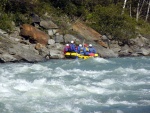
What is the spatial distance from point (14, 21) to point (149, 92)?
14.2 m

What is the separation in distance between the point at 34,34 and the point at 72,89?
10381 mm

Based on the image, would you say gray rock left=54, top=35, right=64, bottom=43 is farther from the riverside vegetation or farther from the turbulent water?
the turbulent water

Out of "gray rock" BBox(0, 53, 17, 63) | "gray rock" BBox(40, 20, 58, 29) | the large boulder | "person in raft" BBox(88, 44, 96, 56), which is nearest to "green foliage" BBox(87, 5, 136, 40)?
"gray rock" BBox(40, 20, 58, 29)

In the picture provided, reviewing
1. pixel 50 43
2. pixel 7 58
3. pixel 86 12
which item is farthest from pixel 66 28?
pixel 7 58

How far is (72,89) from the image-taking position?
11211mm

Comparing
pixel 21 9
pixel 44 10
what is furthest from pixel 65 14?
pixel 21 9

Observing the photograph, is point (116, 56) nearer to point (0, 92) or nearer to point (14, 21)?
point (14, 21)

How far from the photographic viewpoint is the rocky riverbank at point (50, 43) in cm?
1777

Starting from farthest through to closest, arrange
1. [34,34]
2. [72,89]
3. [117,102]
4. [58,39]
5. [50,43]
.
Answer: [58,39] → [50,43] → [34,34] → [72,89] → [117,102]

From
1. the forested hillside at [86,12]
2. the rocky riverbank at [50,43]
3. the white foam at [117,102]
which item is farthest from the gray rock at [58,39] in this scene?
the white foam at [117,102]

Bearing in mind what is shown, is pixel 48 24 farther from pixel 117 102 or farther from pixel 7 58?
pixel 117 102

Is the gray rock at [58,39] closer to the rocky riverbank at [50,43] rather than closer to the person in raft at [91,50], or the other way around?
the rocky riverbank at [50,43]

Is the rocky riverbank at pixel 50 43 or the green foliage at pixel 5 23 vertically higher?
the green foliage at pixel 5 23

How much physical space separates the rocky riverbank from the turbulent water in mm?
1495
